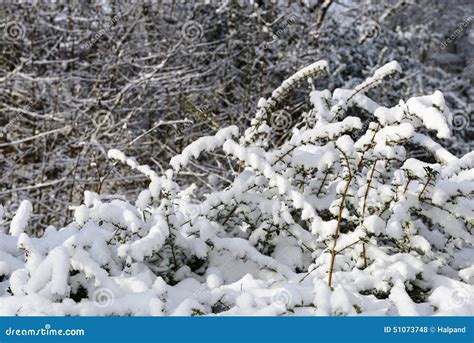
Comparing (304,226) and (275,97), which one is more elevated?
(275,97)

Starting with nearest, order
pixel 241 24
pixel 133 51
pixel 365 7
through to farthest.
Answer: pixel 133 51
pixel 241 24
pixel 365 7

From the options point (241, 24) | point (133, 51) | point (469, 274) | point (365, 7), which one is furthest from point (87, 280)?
point (365, 7)

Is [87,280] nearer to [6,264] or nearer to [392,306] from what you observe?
[6,264]

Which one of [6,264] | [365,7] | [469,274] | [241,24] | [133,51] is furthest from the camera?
[365,7]

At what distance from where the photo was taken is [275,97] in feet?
7.40

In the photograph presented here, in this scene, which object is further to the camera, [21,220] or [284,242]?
[284,242]

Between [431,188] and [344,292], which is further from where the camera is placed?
[431,188]

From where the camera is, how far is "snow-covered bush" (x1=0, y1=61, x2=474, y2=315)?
156cm

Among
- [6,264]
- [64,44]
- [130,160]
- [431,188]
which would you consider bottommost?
[64,44]

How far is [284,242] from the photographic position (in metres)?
2.14

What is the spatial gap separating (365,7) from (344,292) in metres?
9.24

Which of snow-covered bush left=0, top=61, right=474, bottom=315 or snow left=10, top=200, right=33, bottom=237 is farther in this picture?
snow left=10, top=200, right=33, bottom=237

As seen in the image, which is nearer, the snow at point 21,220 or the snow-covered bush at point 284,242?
the snow-covered bush at point 284,242

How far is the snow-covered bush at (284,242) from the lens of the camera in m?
1.56
